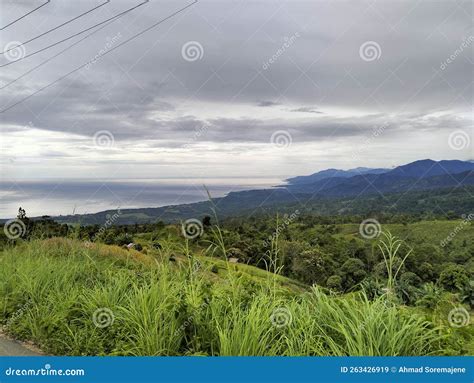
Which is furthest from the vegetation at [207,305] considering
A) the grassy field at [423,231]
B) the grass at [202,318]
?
the grassy field at [423,231]

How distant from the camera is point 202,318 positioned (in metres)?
4.50

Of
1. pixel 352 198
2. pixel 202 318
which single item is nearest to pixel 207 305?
pixel 202 318

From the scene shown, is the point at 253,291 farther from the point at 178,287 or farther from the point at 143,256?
the point at 143,256

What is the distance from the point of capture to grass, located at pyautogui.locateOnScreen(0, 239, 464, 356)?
403cm

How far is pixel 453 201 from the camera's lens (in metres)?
21.5

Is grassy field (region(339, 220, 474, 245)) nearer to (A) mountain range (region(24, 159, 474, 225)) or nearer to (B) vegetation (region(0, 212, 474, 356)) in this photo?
(A) mountain range (region(24, 159, 474, 225))

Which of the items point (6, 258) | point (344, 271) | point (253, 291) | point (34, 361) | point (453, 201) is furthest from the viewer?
point (453, 201)

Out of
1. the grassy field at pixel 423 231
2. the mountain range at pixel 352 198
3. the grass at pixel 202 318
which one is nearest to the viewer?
the grass at pixel 202 318

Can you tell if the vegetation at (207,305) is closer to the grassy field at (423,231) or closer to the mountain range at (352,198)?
the mountain range at (352,198)

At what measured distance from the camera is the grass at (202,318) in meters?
4.03

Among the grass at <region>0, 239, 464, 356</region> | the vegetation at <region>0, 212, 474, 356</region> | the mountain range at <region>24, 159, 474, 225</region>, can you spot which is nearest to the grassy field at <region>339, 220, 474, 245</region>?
the mountain range at <region>24, 159, 474, 225</region>

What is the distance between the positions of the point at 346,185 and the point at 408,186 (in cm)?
487

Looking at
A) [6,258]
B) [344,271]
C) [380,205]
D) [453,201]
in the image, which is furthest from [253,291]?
[453,201]

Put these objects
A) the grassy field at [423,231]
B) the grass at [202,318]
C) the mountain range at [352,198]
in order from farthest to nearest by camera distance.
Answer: the grassy field at [423,231]
the mountain range at [352,198]
the grass at [202,318]
